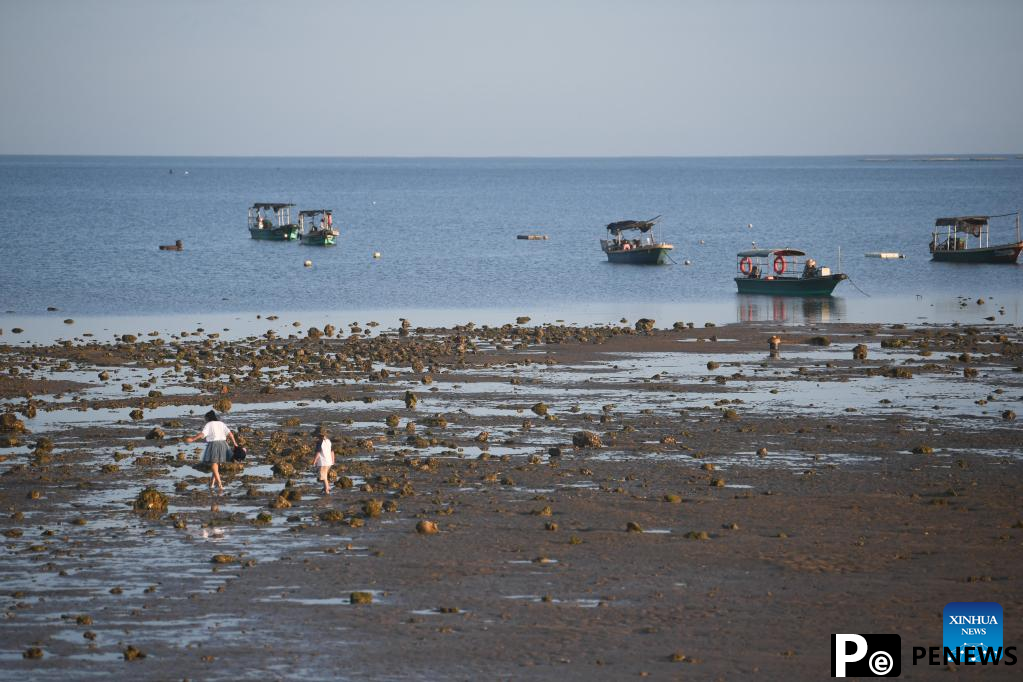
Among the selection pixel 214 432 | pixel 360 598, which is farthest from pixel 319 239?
pixel 360 598

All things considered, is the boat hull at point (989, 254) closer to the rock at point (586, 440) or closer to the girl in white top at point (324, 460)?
the rock at point (586, 440)

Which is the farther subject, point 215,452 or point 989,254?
point 989,254

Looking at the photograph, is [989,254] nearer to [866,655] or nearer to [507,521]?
[507,521]

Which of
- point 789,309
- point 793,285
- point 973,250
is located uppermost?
point 973,250

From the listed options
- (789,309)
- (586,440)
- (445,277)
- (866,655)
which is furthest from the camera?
(445,277)

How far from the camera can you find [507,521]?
24.3 m

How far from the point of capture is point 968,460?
96.1ft

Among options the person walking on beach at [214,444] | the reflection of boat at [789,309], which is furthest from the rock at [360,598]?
the reflection of boat at [789,309]

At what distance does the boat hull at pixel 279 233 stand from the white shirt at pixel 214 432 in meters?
98.0

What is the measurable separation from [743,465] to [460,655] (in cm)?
1277

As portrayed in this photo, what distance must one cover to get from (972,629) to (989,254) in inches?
3266

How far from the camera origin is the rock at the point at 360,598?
19.8 meters

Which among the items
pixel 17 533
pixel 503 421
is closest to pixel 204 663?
pixel 17 533

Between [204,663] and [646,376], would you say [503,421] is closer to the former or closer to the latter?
[646,376]
